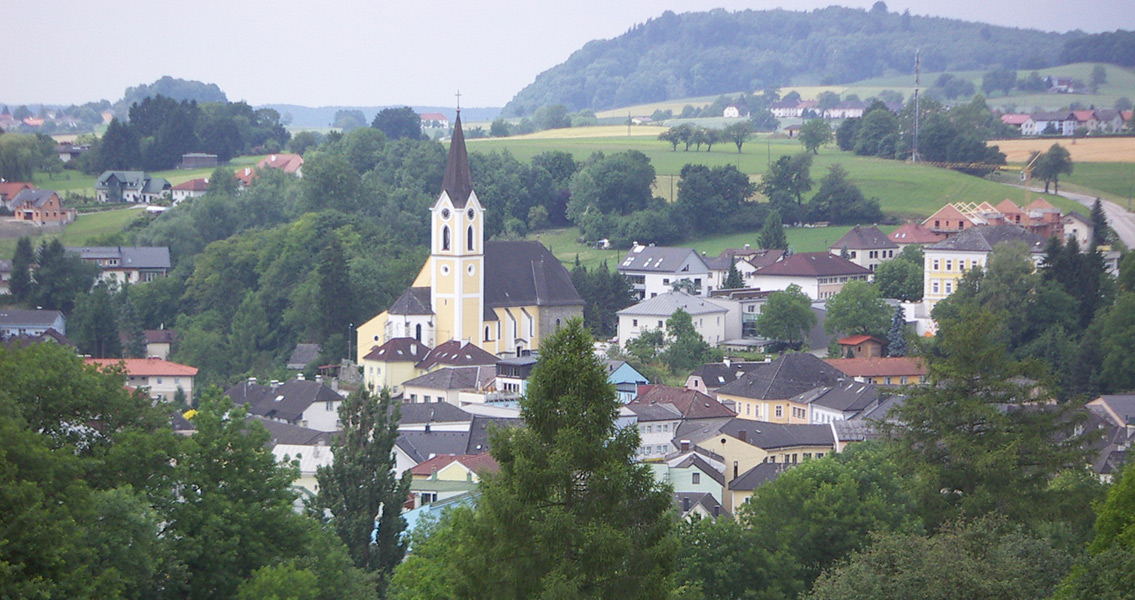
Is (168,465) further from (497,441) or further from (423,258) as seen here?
(423,258)

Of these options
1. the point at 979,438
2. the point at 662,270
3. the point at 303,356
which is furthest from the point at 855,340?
the point at 979,438

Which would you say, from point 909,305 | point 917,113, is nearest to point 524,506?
point 909,305

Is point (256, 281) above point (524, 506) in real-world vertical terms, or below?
below

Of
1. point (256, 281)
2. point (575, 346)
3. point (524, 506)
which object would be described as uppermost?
point (575, 346)

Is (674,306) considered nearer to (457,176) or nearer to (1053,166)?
(457,176)

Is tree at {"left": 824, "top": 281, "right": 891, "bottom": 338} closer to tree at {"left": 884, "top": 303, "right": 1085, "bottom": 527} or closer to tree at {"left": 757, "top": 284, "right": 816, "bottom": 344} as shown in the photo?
tree at {"left": 757, "top": 284, "right": 816, "bottom": 344}

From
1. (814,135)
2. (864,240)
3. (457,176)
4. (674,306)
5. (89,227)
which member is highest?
(814,135)

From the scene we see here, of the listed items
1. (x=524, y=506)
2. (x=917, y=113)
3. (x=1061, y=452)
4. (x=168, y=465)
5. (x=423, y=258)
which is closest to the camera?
(x=524, y=506)
